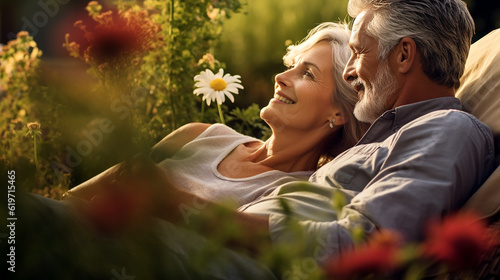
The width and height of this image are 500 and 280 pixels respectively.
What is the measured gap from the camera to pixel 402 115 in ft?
6.70

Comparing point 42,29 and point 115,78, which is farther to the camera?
point 42,29

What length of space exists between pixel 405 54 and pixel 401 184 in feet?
2.27

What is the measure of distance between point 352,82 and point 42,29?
5414 mm

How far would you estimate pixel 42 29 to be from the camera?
7.00 metres

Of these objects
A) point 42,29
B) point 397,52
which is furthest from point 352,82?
point 42,29

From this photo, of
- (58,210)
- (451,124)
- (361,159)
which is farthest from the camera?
(361,159)

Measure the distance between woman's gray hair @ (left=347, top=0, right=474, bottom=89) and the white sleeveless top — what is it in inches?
24.8

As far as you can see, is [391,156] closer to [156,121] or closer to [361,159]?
[361,159]

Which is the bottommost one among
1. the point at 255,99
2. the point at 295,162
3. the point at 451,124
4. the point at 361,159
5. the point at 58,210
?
the point at 255,99

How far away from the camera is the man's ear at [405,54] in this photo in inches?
83.0

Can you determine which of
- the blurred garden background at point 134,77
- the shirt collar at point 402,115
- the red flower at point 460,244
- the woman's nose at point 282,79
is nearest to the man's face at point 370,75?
the shirt collar at point 402,115

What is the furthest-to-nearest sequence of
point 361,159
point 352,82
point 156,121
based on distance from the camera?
point 156,121 → point 352,82 → point 361,159

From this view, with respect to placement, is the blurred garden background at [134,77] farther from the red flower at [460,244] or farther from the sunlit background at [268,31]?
the red flower at [460,244]

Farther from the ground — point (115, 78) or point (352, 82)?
point (115, 78)
